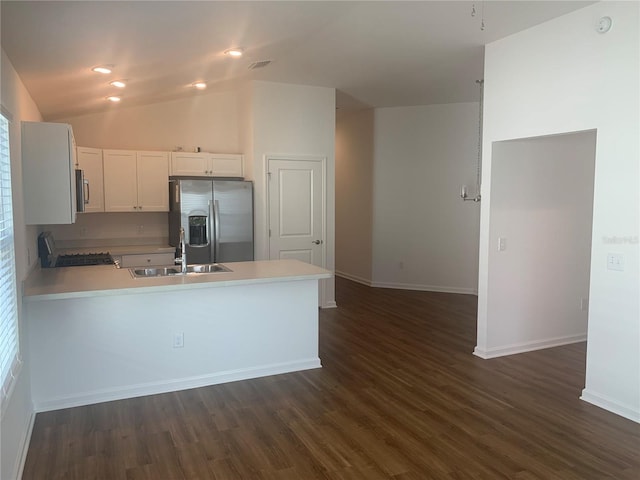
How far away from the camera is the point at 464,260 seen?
7.54m

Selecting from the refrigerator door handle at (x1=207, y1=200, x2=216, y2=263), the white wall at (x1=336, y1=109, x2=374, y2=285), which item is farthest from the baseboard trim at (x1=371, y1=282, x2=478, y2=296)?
the refrigerator door handle at (x1=207, y1=200, x2=216, y2=263)

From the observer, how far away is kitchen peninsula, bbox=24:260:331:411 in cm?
342

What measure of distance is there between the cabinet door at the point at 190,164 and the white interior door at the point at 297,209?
0.81m

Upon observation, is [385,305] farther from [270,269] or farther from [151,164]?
[151,164]

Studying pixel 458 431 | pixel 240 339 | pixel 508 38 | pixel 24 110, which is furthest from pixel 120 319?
pixel 508 38

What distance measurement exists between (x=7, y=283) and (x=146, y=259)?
2.92 metres

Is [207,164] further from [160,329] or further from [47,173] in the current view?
[160,329]

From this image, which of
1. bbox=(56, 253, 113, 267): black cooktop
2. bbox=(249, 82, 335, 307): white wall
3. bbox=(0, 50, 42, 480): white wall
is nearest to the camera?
bbox=(0, 50, 42, 480): white wall

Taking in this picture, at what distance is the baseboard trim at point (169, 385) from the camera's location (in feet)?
11.4

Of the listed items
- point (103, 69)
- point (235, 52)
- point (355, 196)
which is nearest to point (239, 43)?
point (235, 52)

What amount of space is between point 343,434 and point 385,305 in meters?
3.75

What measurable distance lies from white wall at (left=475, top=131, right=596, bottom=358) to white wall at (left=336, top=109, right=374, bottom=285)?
3594 mm

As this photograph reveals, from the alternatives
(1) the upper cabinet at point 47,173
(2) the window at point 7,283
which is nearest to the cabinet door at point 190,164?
(1) the upper cabinet at point 47,173

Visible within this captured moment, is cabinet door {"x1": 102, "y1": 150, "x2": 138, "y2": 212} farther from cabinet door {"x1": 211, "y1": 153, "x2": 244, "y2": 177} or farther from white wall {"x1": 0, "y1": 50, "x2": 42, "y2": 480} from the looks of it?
white wall {"x1": 0, "y1": 50, "x2": 42, "y2": 480}
